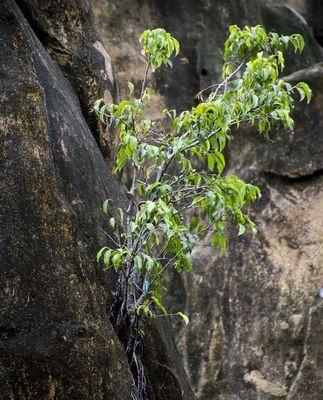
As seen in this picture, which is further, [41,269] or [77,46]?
[77,46]

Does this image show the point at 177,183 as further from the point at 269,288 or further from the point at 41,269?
the point at 269,288

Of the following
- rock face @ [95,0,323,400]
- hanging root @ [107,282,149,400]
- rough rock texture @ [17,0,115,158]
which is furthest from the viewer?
rock face @ [95,0,323,400]

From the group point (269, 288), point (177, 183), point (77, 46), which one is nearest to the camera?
point (177, 183)

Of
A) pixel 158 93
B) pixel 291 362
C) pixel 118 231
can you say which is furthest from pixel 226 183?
pixel 158 93

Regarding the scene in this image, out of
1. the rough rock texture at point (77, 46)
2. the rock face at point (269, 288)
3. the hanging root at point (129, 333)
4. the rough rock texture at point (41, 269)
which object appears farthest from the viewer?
the rock face at point (269, 288)

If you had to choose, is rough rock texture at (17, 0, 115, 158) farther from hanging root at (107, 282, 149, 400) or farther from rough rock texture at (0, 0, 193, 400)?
hanging root at (107, 282, 149, 400)

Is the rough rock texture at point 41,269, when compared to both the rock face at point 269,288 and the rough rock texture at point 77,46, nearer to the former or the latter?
the rough rock texture at point 77,46

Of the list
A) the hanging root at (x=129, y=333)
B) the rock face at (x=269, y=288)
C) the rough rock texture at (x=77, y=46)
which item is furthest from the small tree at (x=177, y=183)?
the rock face at (x=269, y=288)

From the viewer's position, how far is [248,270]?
9.28 meters

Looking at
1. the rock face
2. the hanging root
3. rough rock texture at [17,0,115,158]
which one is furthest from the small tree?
the rock face

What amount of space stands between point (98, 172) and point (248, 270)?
387 centimetres

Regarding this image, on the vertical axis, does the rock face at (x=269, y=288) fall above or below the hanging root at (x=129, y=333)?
below

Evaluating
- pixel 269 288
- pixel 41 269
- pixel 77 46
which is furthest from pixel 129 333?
pixel 269 288

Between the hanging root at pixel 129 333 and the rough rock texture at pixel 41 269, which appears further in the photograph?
the hanging root at pixel 129 333
